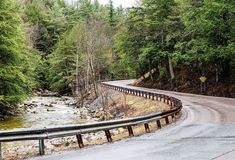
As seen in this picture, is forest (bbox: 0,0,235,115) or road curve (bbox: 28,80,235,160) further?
forest (bbox: 0,0,235,115)

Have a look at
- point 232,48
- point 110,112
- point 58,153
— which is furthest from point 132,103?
point 58,153

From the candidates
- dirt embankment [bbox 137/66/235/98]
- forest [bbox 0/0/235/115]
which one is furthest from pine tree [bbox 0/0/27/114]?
dirt embankment [bbox 137/66/235/98]

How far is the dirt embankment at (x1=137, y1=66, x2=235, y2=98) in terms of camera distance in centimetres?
3876

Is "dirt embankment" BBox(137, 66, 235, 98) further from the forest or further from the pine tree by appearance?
the pine tree

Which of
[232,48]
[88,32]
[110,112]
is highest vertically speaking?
[88,32]

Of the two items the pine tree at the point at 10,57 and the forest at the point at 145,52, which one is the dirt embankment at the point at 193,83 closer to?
the forest at the point at 145,52

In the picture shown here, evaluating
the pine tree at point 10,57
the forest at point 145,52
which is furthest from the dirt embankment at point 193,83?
the pine tree at point 10,57

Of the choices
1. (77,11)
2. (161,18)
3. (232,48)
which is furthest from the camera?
(77,11)

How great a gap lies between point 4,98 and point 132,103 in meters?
13.0

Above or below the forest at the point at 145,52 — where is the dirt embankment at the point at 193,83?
below

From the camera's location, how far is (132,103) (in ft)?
131

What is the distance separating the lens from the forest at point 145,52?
35.6 metres

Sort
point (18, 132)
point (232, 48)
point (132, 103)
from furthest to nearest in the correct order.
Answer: point (132, 103) → point (232, 48) → point (18, 132)

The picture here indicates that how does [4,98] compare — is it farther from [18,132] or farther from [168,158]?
[168,158]
